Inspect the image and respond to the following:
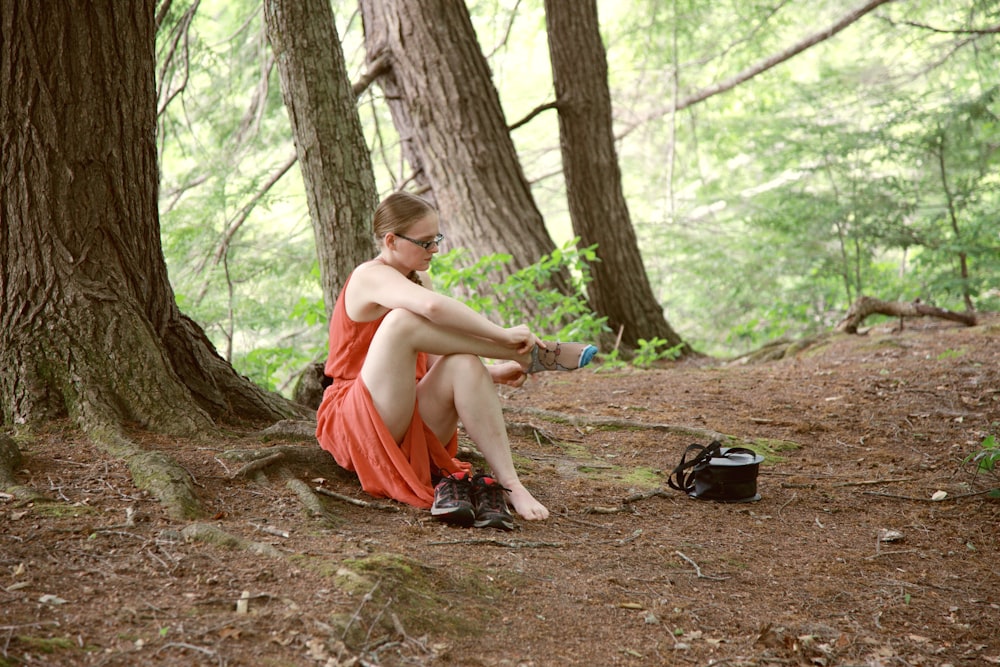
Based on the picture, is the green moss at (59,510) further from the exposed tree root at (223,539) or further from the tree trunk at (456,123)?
the tree trunk at (456,123)

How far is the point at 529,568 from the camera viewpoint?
2598mm

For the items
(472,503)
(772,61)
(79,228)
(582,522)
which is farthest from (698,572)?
(772,61)

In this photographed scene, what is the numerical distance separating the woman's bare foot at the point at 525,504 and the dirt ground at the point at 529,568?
45mm

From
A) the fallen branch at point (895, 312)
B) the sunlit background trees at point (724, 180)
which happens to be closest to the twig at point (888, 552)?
the sunlit background trees at point (724, 180)

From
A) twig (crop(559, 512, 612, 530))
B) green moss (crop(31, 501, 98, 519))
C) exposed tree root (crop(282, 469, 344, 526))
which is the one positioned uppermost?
green moss (crop(31, 501, 98, 519))

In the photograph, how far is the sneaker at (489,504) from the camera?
116 inches

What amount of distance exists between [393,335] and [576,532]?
3.31ft

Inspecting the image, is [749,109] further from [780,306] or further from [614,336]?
[614,336]

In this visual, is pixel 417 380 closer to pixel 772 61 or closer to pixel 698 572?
pixel 698 572

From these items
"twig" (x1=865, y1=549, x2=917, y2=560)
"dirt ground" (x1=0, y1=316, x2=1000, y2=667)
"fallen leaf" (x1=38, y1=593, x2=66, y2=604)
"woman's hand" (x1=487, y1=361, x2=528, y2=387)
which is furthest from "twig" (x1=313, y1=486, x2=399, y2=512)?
"twig" (x1=865, y1=549, x2=917, y2=560)

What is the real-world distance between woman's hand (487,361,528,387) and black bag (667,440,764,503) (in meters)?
0.78

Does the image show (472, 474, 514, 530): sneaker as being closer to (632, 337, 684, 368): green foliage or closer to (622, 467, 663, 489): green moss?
(622, 467, 663, 489): green moss

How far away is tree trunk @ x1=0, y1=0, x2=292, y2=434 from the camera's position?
10.1 ft

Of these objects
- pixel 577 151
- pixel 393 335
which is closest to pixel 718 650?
pixel 393 335
